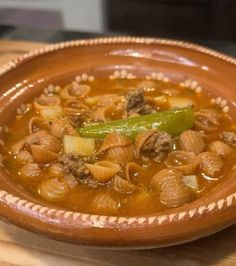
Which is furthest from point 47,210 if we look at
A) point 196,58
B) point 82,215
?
point 196,58

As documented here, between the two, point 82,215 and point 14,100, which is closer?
point 82,215

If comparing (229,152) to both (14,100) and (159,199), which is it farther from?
(14,100)

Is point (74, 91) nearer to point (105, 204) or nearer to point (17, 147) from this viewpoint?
point (17, 147)

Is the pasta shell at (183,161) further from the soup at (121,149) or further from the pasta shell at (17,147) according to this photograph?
the pasta shell at (17,147)

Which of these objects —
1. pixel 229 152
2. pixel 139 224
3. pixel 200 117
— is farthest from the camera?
pixel 200 117

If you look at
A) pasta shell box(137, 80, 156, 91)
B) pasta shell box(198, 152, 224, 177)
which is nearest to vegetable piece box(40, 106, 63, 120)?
pasta shell box(137, 80, 156, 91)

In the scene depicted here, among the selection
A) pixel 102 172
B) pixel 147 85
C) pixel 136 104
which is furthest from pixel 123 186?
pixel 147 85

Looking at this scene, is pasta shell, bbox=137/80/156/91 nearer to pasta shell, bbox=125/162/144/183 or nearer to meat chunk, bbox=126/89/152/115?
meat chunk, bbox=126/89/152/115
